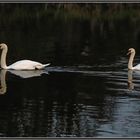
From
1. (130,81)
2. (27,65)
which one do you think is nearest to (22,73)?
(27,65)

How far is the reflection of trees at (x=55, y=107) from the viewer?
9680 millimetres

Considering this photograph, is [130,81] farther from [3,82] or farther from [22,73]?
[22,73]

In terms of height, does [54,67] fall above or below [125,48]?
below

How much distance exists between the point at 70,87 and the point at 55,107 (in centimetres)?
204

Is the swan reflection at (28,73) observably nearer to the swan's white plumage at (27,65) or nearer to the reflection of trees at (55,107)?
the swan's white plumage at (27,65)

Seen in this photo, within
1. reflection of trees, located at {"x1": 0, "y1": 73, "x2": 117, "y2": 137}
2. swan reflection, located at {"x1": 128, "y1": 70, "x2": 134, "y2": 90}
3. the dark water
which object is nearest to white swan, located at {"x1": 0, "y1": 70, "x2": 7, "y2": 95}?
the dark water

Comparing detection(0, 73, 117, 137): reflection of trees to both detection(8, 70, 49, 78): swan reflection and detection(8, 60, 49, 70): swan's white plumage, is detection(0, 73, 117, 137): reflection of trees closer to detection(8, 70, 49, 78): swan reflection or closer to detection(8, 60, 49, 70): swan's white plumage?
detection(8, 70, 49, 78): swan reflection

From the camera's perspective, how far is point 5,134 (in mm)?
9391

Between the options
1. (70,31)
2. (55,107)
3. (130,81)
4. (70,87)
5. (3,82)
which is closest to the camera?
(55,107)

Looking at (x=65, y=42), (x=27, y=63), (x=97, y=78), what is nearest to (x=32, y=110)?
(x=97, y=78)

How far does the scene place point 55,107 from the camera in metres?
11.3

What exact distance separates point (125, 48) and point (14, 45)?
274 centimetres

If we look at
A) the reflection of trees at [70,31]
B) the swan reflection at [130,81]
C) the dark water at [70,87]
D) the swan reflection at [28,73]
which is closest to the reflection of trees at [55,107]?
the dark water at [70,87]

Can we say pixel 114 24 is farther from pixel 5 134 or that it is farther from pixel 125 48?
pixel 5 134
